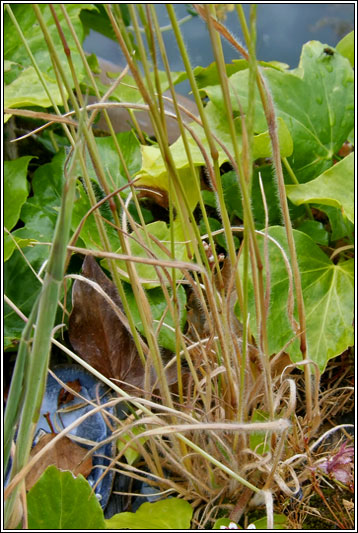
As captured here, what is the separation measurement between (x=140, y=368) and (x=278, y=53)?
79 centimetres

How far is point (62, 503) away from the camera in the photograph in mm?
329

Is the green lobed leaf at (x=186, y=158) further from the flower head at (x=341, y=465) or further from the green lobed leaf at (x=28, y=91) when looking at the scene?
the flower head at (x=341, y=465)

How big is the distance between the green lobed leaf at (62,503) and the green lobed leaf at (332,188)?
0.35m

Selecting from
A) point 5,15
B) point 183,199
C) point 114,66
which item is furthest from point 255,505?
point 114,66

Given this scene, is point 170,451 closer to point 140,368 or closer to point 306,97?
point 140,368

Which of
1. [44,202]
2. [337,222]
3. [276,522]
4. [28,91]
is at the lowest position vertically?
[276,522]

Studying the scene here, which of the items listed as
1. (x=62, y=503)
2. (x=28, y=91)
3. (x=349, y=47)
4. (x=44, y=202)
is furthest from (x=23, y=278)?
(x=349, y=47)

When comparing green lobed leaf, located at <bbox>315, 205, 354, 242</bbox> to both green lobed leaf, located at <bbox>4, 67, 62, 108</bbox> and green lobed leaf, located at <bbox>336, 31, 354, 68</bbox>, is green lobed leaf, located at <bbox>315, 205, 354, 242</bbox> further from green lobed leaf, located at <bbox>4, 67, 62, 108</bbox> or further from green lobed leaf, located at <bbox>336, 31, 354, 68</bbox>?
green lobed leaf, located at <bbox>4, 67, 62, 108</bbox>

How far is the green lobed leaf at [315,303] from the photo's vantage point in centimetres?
50

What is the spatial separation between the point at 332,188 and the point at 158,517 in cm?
37

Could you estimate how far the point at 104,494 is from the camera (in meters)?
0.46

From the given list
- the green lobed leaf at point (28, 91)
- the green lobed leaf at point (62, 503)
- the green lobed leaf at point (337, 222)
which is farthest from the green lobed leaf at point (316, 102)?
the green lobed leaf at point (62, 503)

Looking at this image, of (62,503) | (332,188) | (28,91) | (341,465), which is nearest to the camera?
(62,503)

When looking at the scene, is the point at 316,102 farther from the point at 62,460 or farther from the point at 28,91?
the point at 62,460
